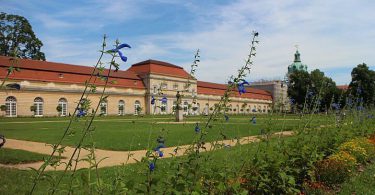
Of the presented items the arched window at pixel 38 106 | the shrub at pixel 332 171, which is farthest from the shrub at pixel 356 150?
the arched window at pixel 38 106

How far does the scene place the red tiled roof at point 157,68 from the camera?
5753 centimetres

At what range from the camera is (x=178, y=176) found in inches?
108

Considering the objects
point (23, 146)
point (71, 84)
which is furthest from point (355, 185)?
point (71, 84)

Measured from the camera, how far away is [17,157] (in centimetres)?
838

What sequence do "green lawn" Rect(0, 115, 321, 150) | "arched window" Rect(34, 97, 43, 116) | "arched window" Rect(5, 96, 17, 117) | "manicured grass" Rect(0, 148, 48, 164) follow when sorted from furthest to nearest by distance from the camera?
"arched window" Rect(34, 97, 43, 116)
"arched window" Rect(5, 96, 17, 117)
"manicured grass" Rect(0, 148, 48, 164)
"green lawn" Rect(0, 115, 321, 150)

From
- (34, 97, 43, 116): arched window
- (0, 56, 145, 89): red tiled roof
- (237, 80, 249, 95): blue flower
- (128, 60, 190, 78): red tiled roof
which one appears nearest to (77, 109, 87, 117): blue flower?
(237, 80, 249, 95): blue flower

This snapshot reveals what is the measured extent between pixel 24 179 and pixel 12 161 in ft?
8.02

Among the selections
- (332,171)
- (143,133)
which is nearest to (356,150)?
(332,171)

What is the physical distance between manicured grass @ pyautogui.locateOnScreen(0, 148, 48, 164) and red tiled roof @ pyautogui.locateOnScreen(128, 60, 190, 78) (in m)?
47.8

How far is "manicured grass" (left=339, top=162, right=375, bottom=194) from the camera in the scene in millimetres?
4914

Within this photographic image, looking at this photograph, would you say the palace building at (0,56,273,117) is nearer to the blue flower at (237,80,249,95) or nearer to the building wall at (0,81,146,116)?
the building wall at (0,81,146,116)

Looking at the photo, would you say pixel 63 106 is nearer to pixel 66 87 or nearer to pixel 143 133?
pixel 66 87

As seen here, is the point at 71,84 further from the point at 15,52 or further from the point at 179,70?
the point at 15,52

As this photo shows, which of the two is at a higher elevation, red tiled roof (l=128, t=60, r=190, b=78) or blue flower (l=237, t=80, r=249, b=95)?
red tiled roof (l=128, t=60, r=190, b=78)
